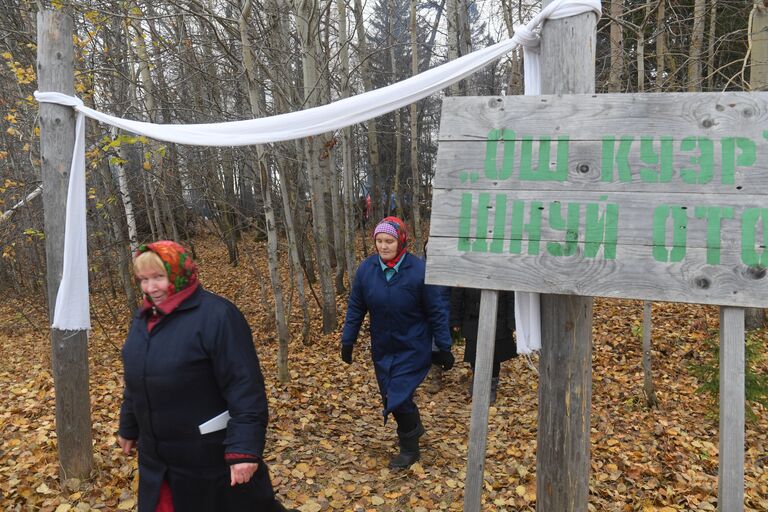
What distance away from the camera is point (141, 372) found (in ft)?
7.82

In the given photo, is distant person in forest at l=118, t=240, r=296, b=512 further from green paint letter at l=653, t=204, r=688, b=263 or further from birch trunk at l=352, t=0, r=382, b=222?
birch trunk at l=352, t=0, r=382, b=222

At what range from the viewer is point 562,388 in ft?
8.27

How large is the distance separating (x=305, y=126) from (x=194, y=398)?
1.68 m

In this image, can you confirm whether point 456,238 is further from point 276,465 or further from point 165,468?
point 276,465

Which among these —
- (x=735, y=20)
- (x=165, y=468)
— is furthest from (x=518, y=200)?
(x=735, y=20)

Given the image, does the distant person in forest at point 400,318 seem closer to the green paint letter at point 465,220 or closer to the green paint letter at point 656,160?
the green paint letter at point 465,220

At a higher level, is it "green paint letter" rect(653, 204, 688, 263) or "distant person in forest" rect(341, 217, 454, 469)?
"green paint letter" rect(653, 204, 688, 263)

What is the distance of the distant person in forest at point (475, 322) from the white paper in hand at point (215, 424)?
3224 mm

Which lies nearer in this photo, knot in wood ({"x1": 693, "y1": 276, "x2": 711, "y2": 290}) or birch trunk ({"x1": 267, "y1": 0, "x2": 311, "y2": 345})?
knot in wood ({"x1": 693, "y1": 276, "x2": 711, "y2": 290})

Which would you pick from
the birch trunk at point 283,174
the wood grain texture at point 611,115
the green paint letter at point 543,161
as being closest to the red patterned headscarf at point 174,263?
the wood grain texture at point 611,115

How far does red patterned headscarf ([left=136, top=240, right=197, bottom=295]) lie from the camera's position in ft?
7.75

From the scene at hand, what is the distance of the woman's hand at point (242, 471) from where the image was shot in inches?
91.1

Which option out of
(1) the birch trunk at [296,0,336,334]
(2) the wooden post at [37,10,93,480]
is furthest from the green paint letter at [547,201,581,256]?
(1) the birch trunk at [296,0,336,334]

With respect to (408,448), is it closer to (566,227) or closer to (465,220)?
(465,220)
